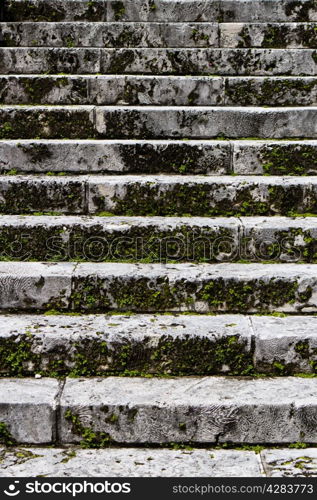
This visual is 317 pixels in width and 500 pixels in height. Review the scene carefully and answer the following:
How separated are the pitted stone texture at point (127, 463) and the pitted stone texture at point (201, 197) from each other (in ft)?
5.10

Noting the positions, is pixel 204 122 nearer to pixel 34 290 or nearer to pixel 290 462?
pixel 34 290

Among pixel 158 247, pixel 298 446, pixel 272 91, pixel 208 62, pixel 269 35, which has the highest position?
pixel 269 35

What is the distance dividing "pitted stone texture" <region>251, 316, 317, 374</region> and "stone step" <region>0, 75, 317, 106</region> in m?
2.16

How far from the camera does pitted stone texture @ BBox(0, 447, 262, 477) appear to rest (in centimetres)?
210

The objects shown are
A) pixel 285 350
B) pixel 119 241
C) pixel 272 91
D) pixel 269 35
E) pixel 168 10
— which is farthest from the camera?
pixel 168 10

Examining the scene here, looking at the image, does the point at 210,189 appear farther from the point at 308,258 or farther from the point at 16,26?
the point at 16,26

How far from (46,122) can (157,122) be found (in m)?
0.82

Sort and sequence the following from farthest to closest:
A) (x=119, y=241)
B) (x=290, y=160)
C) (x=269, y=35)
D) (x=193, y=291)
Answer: (x=269, y=35) → (x=290, y=160) → (x=119, y=241) → (x=193, y=291)

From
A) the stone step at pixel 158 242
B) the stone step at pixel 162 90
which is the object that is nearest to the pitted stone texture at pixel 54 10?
the stone step at pixel 162 90

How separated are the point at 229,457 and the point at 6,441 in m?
1.02

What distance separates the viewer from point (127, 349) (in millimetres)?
2500

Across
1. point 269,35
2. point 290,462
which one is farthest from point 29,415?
point 269,35

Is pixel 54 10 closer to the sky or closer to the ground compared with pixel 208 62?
closer to the sky

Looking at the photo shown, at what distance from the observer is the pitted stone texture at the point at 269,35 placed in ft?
14.6
